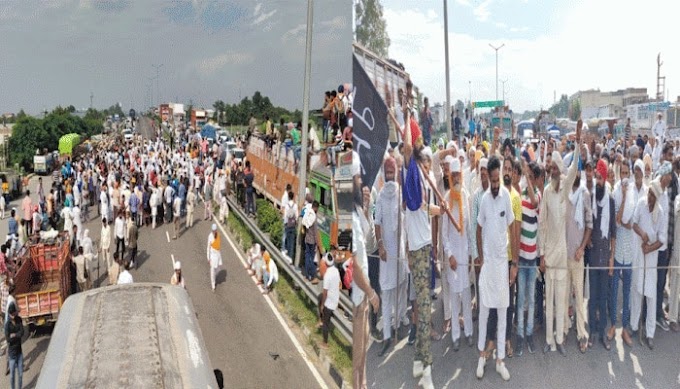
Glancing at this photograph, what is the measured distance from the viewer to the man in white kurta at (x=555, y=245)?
7.85 ft

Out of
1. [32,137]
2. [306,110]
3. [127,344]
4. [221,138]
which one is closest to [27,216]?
[306,110]

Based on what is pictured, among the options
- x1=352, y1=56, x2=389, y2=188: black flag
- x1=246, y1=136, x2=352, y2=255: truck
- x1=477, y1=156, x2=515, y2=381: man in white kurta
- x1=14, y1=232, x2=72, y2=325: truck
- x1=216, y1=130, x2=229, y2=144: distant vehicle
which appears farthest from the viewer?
x1=216, y1=130, x2=229, y2=144: distant vehicle

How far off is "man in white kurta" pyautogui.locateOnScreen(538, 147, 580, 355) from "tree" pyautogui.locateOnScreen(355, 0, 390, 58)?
83 centimetres

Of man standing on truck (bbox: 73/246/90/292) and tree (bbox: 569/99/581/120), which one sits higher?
tree (bbox: 569/99/581/120)

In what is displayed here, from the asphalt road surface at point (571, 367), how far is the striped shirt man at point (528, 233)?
313 millimetres

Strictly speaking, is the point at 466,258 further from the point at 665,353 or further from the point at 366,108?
the point at 665,353

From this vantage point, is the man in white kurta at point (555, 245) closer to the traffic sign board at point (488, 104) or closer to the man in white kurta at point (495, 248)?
the man in white kurta at point (495, 248)

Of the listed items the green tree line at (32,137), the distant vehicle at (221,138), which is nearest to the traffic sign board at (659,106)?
the distant vehicle at (221,138)

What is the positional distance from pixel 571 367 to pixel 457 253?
0.62 m

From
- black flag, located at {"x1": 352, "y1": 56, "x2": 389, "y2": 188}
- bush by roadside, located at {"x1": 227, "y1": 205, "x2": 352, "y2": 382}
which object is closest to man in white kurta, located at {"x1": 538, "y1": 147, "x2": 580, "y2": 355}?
black flag, located at {"x1": 352, "y1": 56, "x2": 389, "y2": 188}

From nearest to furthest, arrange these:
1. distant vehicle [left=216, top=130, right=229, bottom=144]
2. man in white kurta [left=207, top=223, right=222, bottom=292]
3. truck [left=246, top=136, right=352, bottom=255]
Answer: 1. truck [left=246, top=136, right=352, bottom=255]
2. man in white kurta [left=207, top=223, right=222, bottom=292]
3. distant vehicle [left=216, top=130, right=229, bottom=144]

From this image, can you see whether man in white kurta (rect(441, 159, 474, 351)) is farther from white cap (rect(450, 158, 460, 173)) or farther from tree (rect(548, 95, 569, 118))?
tree (rect(548, 95, 569, 118))

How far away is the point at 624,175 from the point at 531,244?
515 millimetres

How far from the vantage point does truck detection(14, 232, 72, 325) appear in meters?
9.67
